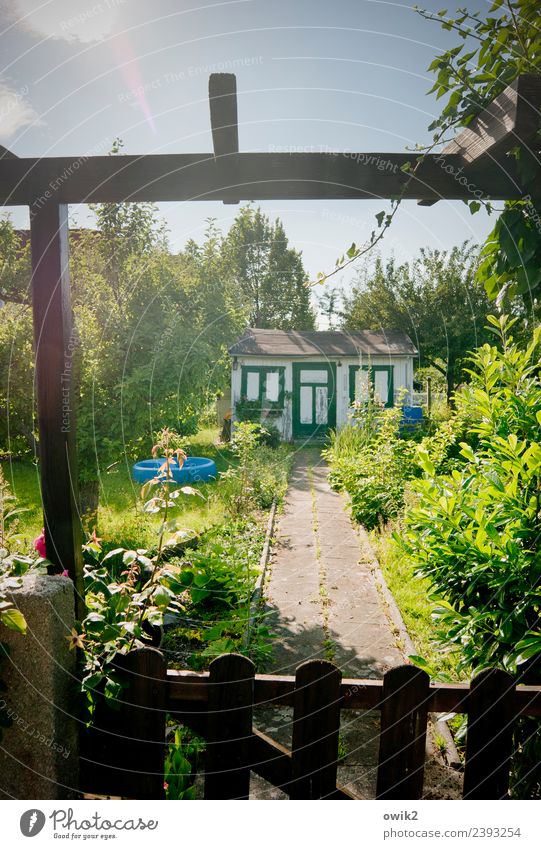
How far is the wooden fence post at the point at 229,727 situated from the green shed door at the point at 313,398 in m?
13.6

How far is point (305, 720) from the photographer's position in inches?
77.9

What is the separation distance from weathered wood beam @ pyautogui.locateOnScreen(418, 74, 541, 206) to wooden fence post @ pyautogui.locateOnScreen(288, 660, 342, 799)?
7.02 feet

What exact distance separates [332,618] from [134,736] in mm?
2590

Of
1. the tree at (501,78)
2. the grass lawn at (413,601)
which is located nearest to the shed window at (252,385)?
the grass lawn at (413,601)

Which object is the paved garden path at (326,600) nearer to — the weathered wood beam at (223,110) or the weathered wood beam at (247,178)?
the weathered wood beam at (247,178)

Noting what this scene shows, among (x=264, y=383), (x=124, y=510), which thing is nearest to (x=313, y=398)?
(x=264, y=383)

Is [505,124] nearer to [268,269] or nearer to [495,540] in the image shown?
[495,540]

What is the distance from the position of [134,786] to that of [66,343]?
1863 millimetres

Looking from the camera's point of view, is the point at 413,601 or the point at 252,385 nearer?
the point at 413,601

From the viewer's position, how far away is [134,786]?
6.94 ft

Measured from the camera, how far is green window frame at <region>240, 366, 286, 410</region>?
15.8m

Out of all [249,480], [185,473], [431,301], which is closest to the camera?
[249,480]

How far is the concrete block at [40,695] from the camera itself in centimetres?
203

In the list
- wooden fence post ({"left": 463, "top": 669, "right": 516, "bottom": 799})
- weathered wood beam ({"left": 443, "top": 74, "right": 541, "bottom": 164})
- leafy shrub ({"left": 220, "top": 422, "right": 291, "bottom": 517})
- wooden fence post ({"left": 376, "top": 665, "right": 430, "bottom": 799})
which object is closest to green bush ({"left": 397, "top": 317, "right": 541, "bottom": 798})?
wooden fence post ({"left": 463, "top": 669, "right": 516, "bottom": 799})
